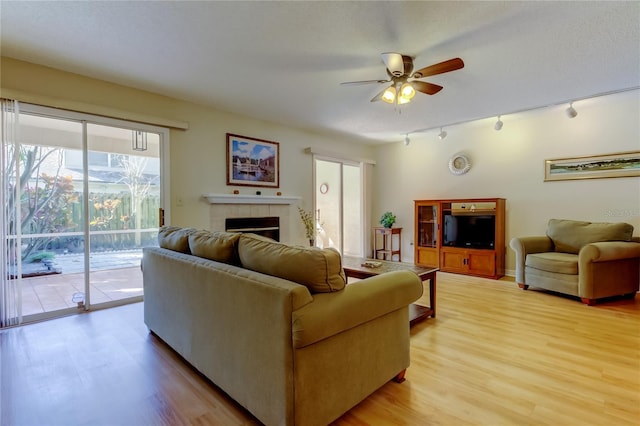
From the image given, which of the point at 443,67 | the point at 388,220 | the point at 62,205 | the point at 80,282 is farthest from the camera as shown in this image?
the point at 388,220

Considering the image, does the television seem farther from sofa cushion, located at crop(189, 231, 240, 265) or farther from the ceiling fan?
sofa cushion, located at crop(189, 231, 240, 265)

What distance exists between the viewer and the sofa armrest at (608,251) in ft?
10.8

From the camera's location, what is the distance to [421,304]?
3.30 meters

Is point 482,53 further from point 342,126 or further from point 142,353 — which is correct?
point 142,353

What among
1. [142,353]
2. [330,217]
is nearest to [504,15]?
[142,353]

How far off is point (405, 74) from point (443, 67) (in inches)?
15.2

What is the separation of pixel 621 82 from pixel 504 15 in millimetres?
2200

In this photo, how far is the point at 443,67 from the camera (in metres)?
2.41

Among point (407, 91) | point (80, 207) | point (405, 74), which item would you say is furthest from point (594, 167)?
point (80, 207)

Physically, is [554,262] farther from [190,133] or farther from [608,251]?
[190,133]

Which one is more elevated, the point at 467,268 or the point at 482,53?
the point at 482,53

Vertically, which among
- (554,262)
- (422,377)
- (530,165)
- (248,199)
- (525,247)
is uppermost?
(530,165)

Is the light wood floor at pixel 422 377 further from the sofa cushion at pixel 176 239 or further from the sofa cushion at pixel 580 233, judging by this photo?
the sofa cushion at pixel 580 233

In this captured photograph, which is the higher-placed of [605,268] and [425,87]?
[425,87]
